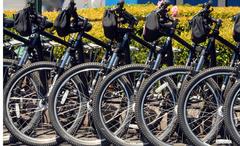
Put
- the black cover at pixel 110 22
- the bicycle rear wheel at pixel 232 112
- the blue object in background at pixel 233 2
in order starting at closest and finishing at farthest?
the bicycle rear wheel at pixel 232 112
the black cover at pixel 110 22
the blue object in background at pixel 233 2

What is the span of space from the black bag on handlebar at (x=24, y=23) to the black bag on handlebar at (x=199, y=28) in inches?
57.7

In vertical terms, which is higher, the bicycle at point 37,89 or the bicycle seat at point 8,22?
the bicycle seat at point 8,22

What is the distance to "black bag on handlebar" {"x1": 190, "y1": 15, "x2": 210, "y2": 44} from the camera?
17.9 ft

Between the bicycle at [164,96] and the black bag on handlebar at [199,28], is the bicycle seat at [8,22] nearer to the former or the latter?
the bicycle at [164,96]

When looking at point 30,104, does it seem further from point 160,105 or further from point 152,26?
point 152,26

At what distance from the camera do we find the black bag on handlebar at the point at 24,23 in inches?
225

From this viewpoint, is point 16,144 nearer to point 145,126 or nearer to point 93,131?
point 93,131

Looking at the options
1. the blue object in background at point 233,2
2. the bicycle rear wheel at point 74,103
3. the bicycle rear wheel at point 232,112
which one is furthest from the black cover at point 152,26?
the blue object in background at point 233,2

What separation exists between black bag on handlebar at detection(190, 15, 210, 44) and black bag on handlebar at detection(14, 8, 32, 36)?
4.81 ft

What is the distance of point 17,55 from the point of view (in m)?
6.14

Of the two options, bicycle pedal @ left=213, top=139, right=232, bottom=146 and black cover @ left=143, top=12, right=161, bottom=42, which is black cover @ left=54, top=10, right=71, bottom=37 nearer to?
black cover @ left=143, top=12, right=161, bottom=42

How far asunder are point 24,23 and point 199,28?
1.56 m

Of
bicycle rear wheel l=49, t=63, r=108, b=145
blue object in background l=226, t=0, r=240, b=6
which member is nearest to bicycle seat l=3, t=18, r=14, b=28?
bicycle rear wheel l=49, t=63, r=108, b=145

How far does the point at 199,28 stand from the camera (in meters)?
5.45
